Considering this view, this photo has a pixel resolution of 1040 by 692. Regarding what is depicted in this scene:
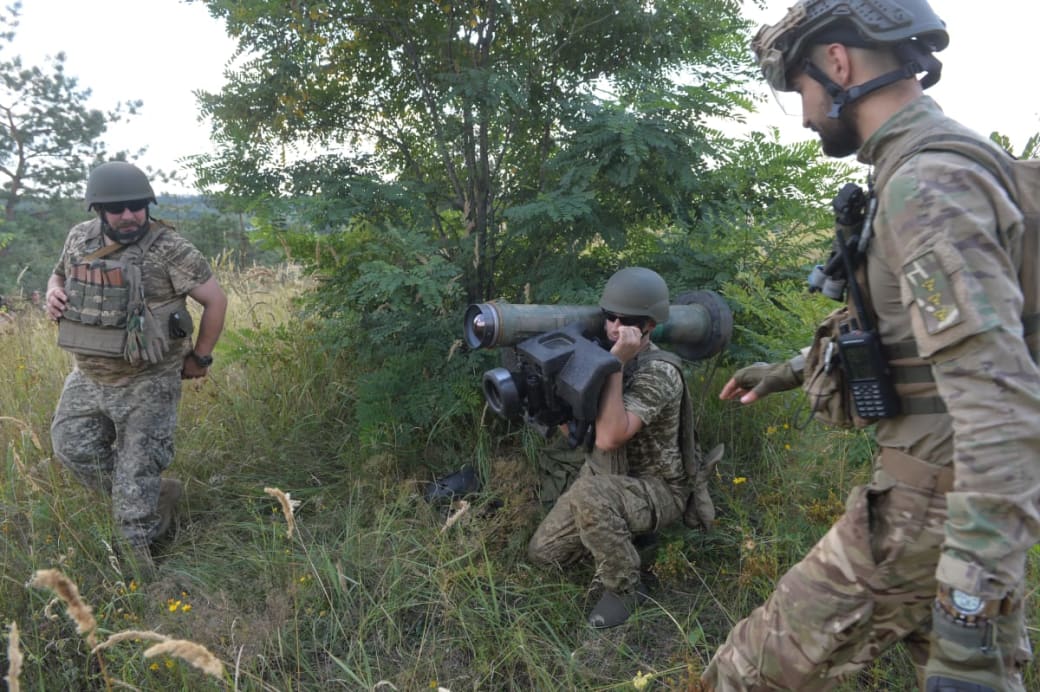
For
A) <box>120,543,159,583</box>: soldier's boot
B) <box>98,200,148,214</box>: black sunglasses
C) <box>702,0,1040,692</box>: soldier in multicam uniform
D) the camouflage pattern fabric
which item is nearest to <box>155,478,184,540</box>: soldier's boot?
<box>120,543,159,583</box>: soldier's boot

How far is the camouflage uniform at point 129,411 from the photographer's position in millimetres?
3273

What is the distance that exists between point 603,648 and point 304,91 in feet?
10.0

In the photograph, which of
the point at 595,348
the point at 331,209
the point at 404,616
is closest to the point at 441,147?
the point at 331,209

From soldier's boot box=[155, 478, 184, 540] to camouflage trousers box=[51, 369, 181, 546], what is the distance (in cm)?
9

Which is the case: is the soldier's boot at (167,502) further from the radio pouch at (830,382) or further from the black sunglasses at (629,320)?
the radio pouch at (830,382)

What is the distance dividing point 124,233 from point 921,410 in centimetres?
336

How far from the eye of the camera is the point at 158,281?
3404 mm

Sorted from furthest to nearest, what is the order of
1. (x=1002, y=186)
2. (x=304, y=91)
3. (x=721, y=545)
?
(x=304, y=91), (x=721, y=545), (x=1002, y=186)

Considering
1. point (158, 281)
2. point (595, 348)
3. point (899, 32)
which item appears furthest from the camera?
point (158, 281)

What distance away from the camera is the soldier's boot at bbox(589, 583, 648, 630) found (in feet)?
9.11

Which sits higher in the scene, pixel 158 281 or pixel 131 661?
pixel 158 281

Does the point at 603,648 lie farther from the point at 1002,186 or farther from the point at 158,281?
the point at 158,281

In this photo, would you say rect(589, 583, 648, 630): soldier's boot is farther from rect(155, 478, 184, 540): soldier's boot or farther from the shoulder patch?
rect(155, 478, 184, 540): soldier's boot

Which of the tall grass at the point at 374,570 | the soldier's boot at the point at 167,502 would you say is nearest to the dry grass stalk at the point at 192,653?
the tall grass at the point at 374,570
